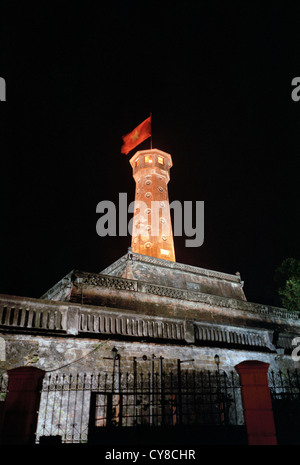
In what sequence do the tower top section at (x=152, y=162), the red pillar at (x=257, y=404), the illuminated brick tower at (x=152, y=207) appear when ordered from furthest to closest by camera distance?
the tower top section at (x=152, y=162)
the illuminated brick tower at (x=152, y=207)
the red pillar at (x=257, y=404)

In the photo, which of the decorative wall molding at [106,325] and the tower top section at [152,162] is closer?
the decorative wall molding at [106,325]

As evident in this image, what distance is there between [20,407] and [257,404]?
16.7 ft

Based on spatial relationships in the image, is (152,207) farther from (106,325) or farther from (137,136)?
(106,325)

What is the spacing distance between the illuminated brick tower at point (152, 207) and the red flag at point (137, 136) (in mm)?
1759

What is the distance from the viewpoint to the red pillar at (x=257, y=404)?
6438mm

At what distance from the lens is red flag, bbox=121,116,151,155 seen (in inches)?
1044

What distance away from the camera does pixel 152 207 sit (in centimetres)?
2614

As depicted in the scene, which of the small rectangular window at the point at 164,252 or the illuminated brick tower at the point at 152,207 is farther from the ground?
the illuminated brick tower at the point at 152,207

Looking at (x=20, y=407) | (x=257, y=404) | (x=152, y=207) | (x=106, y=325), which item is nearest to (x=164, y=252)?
(x=152, y=207)

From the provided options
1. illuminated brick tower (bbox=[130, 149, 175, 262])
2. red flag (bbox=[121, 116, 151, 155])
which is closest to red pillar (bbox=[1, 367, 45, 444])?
illuminated brick tower (bbox=[130, 149, 175, 262])

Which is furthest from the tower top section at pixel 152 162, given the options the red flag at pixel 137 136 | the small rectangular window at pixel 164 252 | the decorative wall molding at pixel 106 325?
the decorative wall molding at pixel 106 325

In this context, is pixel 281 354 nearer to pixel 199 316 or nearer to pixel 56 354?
pixel 199 316

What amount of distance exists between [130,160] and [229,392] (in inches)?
955

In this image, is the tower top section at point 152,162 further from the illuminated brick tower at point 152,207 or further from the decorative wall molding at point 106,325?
the decorative wall molding at point 106,325
